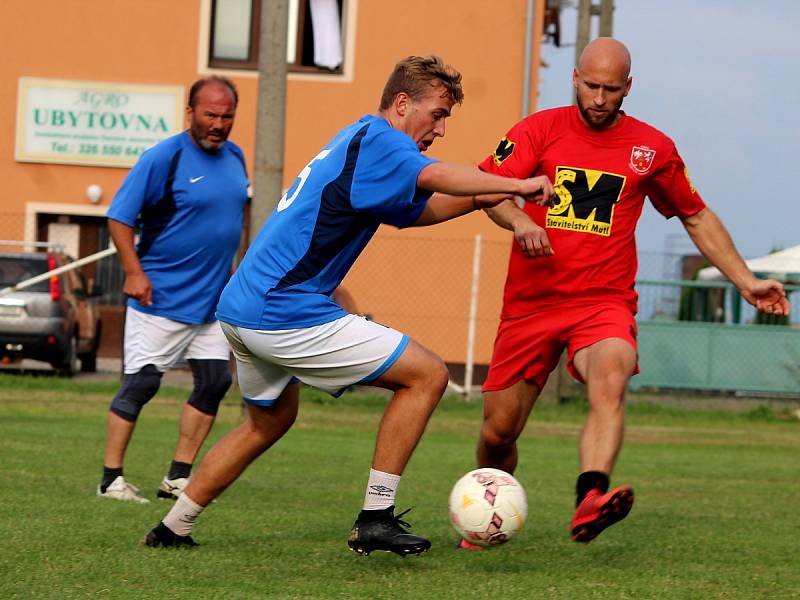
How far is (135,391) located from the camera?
8117mm

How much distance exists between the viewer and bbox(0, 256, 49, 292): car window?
18625 mm

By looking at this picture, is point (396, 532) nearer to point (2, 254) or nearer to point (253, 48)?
point (2, 254)

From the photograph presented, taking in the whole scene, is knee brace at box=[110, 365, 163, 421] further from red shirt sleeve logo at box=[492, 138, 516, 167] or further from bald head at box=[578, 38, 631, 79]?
bald head at box=[578, 38, 631, 79]

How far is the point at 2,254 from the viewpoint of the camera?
→ 18.9m

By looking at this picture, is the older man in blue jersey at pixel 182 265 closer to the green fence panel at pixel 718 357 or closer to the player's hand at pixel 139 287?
the player's hand at pixel 139 287

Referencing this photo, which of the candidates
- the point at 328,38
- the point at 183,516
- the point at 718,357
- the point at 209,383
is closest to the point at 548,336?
the point at 183,516

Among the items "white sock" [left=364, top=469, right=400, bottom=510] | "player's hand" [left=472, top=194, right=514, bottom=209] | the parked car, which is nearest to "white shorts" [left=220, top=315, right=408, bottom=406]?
"white sock" [left=364, top=469, right=400, bottom=510]

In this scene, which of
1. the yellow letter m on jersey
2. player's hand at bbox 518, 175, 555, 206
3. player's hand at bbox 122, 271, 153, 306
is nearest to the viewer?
player's hand at bbox 518, 175, 555, 206

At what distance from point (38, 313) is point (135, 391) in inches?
426

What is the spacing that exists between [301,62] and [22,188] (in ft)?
16.9

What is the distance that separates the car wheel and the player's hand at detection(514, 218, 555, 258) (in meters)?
13.9

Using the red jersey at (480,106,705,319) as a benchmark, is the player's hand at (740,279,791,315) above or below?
below

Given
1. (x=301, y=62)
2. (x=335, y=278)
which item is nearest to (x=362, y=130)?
(x=335, y=278)

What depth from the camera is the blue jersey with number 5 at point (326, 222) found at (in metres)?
5.40
